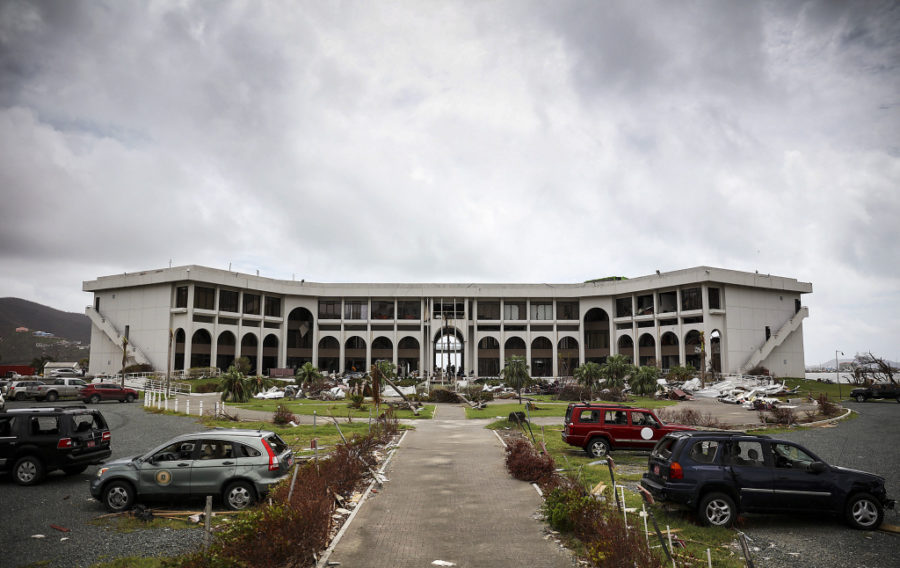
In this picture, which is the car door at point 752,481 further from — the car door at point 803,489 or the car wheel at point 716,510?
A: the car wheel at point 716,510

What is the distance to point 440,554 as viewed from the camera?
8828mm

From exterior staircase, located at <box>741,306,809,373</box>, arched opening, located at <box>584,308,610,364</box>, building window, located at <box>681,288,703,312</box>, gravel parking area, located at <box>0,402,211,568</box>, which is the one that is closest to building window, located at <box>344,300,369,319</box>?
arched opening, located at <box>584,308,610,364</box>

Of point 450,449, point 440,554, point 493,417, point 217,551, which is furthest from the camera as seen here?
point 493,417

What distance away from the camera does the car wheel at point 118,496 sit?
11500mm

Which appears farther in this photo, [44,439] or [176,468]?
[44,439]

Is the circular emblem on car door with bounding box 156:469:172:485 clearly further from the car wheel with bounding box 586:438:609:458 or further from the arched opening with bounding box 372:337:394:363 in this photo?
the arched opening with bounding box 372:337:394:363

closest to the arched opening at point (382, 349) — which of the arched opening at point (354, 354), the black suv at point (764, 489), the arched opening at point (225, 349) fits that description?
the arched opening at point (354, 354)

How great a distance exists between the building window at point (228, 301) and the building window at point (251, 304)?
219cm

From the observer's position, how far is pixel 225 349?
72938 mm

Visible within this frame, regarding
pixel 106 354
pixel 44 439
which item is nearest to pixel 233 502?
pixel 44 439

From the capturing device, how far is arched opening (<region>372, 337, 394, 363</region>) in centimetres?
8444

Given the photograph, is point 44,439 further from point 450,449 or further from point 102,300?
point 102,300

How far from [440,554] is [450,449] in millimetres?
11682

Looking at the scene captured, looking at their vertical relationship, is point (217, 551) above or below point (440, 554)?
above
